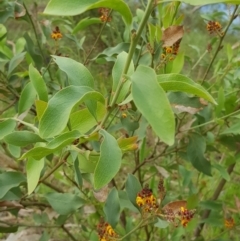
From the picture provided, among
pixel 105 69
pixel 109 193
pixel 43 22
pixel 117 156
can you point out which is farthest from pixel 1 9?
pixel 105 69

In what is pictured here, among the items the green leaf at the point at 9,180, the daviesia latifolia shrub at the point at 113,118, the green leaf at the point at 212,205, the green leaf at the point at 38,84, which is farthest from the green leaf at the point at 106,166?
the green leaf at the point at 212,205

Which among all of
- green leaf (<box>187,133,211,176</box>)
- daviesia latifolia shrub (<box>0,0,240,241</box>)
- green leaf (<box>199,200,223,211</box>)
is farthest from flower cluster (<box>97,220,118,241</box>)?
green leaf (<box>199,200,223,211</box>)

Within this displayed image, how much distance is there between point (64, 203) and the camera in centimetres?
120

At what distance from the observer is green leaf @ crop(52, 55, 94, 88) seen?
0.80m

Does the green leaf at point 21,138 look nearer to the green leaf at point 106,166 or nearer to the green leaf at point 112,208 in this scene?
the green leaf at point 106,166

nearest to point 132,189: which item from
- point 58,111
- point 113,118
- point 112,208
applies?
point 112,208

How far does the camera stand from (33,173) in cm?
86

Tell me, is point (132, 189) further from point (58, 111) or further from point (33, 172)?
point (58, 111)

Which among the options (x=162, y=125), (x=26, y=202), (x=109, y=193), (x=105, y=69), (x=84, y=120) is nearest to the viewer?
(x=162, y=125)

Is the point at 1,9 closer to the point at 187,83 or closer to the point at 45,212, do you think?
the point at 45,212

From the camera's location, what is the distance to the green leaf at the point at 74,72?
797 millimetres

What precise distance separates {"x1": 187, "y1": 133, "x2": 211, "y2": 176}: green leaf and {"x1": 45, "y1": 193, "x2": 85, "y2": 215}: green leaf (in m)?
0.30

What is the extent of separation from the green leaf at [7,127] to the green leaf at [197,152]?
1.71ft

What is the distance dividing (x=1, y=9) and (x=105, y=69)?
1969mm
